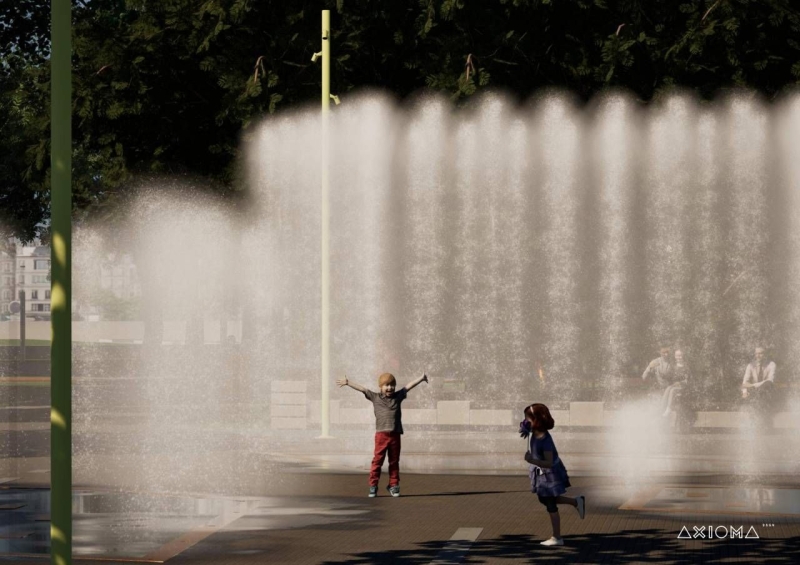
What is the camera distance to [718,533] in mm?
14773

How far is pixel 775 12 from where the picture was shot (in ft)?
98.5

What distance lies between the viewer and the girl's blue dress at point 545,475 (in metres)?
14.4

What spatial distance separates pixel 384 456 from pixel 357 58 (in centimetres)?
1503

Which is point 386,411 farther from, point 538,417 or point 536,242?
point 536,242

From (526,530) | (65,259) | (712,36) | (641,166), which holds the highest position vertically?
(712,36)

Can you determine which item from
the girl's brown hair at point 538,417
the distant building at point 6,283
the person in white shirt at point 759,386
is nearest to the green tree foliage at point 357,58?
the person in white shirt at point 759,386

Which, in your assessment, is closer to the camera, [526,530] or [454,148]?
[526,530]

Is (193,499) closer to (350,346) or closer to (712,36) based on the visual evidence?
(350,346)

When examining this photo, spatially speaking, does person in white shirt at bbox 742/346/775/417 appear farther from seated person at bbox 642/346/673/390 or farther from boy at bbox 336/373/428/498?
boy at bbox 336/373/428/498

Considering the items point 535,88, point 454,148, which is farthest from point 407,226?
point 535,88

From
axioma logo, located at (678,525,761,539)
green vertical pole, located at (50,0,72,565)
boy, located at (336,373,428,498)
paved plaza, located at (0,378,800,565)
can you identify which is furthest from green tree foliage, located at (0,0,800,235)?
green vertical pole, located at (50,0,72,565)

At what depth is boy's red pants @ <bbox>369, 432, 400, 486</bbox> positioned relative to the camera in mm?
18062

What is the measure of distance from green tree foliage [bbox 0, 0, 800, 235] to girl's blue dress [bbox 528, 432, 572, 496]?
16155 mm

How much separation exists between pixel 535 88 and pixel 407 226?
12.7 feet
